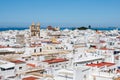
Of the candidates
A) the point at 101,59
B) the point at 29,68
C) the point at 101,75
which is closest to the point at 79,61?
the point at 101,59

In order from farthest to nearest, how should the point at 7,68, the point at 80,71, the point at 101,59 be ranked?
the point at 101,59
the point at 7,68
the point at 80,71

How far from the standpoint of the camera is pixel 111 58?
39406 millimetres

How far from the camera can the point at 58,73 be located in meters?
24.2

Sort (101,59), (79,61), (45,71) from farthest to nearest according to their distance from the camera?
(101,59), (79,61), (45,71)

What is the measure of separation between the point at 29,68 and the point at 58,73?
805 centimetres

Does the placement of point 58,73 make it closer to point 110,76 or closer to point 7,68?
point 110,76

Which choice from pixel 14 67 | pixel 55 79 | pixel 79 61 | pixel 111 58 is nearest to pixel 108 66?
pixel 79 61

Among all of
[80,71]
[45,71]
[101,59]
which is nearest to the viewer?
[80,71]

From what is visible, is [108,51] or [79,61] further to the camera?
[108,51]

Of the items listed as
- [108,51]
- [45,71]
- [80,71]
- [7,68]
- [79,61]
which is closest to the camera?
[80,71]

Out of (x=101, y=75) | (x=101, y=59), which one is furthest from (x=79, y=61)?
(x=101, y=75)

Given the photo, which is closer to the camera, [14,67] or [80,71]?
[80,71]

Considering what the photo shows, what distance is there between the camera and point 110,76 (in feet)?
79.7

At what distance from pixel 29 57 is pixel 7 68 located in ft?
39.7
